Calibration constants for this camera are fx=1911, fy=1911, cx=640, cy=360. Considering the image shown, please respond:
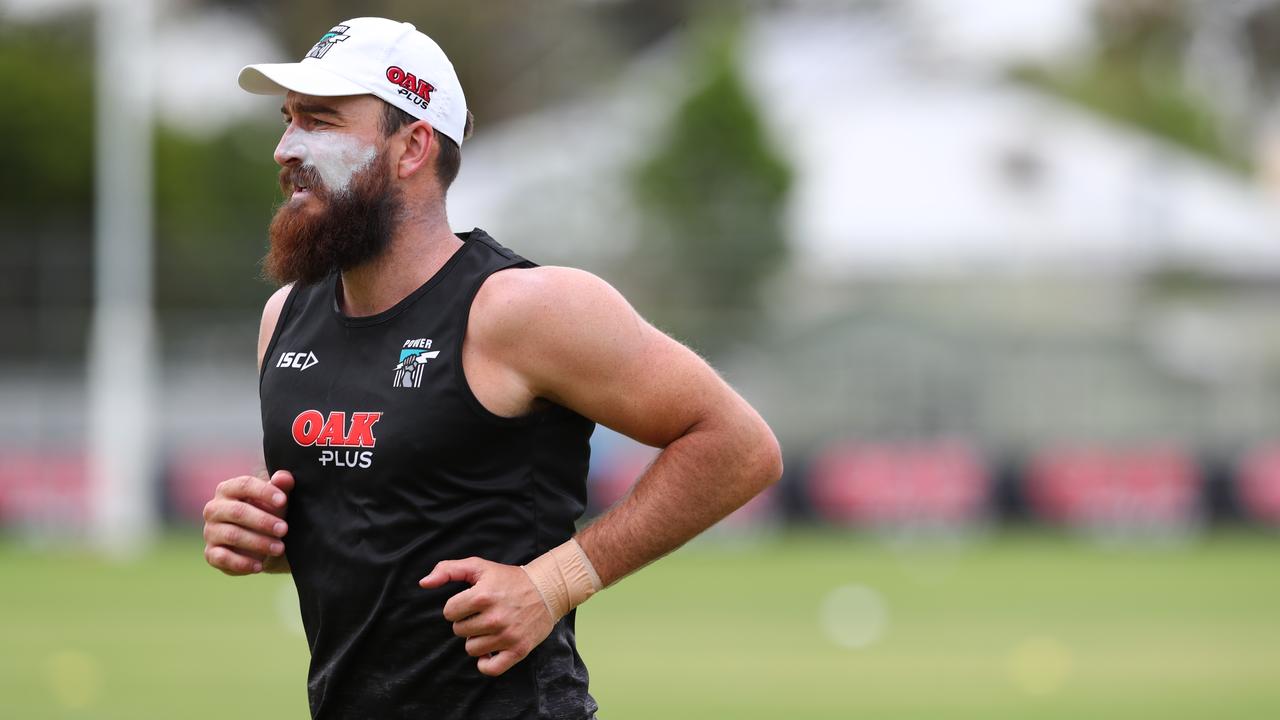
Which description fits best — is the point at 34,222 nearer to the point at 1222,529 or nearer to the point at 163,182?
the point at 163,182

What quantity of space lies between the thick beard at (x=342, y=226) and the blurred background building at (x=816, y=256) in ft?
41.6

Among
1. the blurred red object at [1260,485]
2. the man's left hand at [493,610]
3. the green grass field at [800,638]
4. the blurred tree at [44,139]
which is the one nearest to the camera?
the man's left hand at [493,610]

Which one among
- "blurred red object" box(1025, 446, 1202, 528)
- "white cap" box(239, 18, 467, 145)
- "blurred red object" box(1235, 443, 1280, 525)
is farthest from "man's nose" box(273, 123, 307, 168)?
"blurred red object" box(1235, 443, 1280, 525)

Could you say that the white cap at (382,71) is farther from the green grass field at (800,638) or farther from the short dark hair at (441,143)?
the green grass field at (800,638)

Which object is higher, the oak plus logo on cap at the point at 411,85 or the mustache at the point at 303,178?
the oak plus logo on cap at the point at 411,85

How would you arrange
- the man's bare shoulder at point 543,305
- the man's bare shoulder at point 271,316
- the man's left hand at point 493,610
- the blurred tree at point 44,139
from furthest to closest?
the blurred tree at point 44,139 < the man's bare shoulder at point 271,316 < the man's bare shoulder at point 543,305 < the man's left hand at point 493,610

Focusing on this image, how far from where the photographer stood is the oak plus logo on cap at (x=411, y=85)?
4645 millimetres

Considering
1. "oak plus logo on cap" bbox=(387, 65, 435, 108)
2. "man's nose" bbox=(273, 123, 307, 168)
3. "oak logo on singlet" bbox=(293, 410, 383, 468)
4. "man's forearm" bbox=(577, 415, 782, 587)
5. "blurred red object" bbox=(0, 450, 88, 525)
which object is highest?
"blurred red object" bbox=(0, 450, 88, 525)

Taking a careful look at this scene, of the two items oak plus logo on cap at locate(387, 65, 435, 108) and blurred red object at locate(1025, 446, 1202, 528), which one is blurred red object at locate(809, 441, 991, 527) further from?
oak plus logo on cap at locate(387, 65, 435, 108)

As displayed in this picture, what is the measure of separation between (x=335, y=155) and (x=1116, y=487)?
24.3 metres

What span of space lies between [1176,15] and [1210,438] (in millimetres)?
45568

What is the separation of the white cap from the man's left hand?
3.65 feet

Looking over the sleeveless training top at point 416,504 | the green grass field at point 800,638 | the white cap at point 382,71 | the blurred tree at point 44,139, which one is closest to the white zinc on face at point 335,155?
the white cap at point 382,71

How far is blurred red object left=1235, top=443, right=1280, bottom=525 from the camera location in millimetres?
27047
